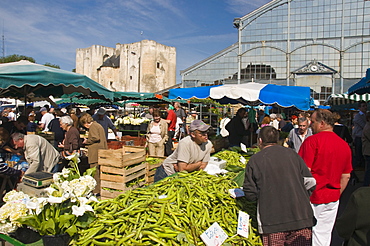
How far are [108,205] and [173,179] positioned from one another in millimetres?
837

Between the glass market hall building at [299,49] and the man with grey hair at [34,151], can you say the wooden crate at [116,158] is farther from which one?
the glass market hall building at [299,49]

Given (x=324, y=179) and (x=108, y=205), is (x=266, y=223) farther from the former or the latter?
(x=108, y=205)

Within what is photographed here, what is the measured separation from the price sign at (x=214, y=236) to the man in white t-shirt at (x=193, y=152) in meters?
1.40

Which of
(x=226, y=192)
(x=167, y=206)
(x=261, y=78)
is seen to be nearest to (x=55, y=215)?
(x=167, y=206)

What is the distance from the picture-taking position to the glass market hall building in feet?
59.8

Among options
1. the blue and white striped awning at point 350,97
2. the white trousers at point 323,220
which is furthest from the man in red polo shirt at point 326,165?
the blue and white striped awning at point 350,97

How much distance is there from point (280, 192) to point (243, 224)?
47 centimetres

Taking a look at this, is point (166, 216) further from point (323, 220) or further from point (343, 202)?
point (343, 202)

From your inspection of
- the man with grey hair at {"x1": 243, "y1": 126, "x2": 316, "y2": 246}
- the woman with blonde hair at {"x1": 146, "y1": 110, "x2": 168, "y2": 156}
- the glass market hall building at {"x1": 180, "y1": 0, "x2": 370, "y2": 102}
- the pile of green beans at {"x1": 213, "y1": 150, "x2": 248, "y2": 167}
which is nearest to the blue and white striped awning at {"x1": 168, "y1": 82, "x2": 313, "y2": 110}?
the woman with blonde hair at {"x1": 146, "y1": 110, "x2": 168, "y2": 156}

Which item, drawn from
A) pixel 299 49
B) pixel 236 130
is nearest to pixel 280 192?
pixel 236 130

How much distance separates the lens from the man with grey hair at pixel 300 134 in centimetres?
515

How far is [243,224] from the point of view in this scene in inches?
96.9

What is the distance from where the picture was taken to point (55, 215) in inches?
79.4

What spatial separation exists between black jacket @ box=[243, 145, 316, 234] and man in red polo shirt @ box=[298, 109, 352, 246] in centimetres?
77
